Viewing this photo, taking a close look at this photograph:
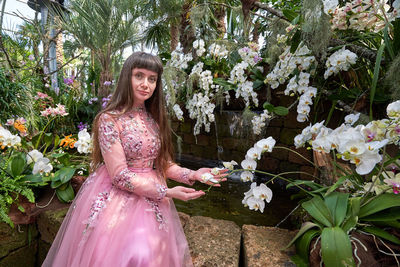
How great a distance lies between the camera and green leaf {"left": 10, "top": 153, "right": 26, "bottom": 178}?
4.51ft

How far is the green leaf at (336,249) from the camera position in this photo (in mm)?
702

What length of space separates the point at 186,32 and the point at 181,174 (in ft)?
10.4

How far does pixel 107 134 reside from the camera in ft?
3.51

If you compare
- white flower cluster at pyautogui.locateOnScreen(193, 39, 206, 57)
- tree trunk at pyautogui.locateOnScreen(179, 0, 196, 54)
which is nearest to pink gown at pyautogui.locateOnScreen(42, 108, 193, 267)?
white flower cluster at pyautogui.locateOnScreen(193, 39, 206, 57)

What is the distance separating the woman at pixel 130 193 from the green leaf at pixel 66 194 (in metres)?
0.39

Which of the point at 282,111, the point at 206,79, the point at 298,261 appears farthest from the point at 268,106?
the point at 298,261

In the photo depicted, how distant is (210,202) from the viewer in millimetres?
2055

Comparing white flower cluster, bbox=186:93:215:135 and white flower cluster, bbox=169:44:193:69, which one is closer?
white flower cluster, bbox=186:93:215:135

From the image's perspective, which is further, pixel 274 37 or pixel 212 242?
pixel 274 37

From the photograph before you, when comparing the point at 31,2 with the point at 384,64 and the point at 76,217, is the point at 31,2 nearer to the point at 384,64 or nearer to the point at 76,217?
the point at 76,217

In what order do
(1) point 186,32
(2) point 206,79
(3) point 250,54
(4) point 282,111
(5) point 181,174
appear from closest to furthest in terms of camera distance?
(5) point 181,174 → (4) point 282,111 → (3) point 250,54 → (2) point 206,79 → (1) point 186,32

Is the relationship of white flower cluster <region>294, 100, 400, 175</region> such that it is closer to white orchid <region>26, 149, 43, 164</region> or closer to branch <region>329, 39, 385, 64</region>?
branch <region>329, 39, 385, 64</region>

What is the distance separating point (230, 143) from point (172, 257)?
2.19 meters

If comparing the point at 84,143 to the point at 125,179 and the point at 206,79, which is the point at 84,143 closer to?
the point at 125,179
